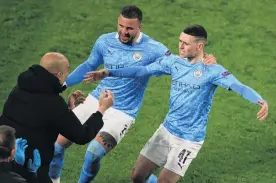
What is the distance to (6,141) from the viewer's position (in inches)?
241

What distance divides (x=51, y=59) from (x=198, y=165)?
4187 millimetres

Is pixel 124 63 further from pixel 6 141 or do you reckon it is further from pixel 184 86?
pixel 6 141

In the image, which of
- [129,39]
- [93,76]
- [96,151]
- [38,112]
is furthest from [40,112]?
[129,39]

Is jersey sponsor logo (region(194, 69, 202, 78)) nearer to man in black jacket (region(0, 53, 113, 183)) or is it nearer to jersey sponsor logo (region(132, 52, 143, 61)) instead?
jersey sponsor logo (region(132, 52, 143, 61))

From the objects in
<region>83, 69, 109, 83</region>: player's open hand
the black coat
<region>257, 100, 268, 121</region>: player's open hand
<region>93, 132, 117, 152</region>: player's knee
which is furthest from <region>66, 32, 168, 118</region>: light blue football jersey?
the black coat

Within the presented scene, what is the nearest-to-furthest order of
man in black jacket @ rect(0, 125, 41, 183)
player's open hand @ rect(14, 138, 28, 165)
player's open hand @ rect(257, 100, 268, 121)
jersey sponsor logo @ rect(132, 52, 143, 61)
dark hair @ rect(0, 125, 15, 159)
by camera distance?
man in black jacket @ rect(0, 125, 41, 183) → dark hair @ rect(0, 125, 15, 159) → player's open hand @ rect(14, 138, 28, 165) → player's open hand @ rect(257, 100, 268, 121) → jersey sponsor logo @ rect(132, 52, 143, 61)

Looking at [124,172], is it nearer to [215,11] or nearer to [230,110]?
[230,110]

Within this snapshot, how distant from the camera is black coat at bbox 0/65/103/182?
268 inches

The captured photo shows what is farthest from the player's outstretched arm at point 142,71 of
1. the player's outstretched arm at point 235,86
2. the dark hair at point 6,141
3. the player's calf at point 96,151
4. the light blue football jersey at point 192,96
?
the dark hair at point 6,141

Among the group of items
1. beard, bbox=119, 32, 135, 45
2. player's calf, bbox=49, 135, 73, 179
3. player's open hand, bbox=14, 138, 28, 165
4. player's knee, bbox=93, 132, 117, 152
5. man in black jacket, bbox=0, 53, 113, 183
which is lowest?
player's calf, bbox=49, 135, 73, 179

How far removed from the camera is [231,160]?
1077cm

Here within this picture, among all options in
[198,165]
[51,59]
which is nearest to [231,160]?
[198,165]

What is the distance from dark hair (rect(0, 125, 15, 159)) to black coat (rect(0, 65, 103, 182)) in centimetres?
62

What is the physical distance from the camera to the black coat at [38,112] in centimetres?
682
